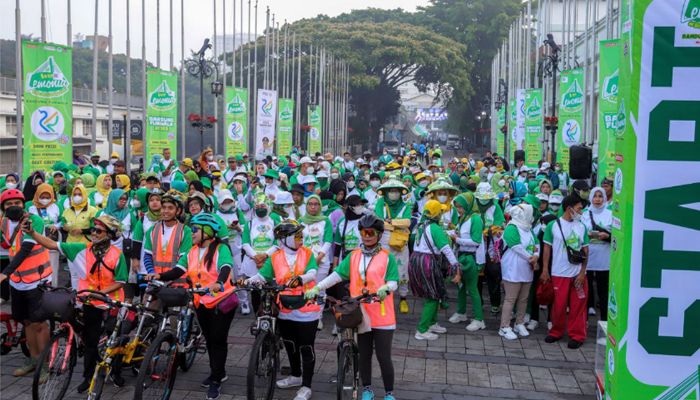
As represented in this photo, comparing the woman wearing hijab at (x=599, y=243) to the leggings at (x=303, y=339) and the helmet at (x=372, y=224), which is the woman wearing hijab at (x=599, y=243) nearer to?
the helmet at (x=372, y=224)

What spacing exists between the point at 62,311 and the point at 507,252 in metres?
5.33

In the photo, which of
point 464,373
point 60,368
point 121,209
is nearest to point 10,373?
point 60,368

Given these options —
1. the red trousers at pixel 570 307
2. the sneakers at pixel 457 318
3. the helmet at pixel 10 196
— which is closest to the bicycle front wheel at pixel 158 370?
the helmet at pixel 10 196

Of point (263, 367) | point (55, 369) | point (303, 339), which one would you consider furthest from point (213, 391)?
point (55, 369)

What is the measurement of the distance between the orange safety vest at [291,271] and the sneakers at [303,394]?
76 cm

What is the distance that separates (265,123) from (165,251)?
2006 centimetres

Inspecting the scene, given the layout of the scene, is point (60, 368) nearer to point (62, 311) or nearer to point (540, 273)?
point (62, 311)

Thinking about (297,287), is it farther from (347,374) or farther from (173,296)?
(173,296)

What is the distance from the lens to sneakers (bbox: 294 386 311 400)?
7.17 meters

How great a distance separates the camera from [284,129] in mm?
29922

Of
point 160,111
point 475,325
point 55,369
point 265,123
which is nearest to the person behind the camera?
point 55,369

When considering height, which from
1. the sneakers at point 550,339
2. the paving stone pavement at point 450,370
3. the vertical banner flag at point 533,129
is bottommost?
the paving stone pavement at point 450,370

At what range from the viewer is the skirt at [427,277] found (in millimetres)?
9180

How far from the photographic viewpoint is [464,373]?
826 centimetres
